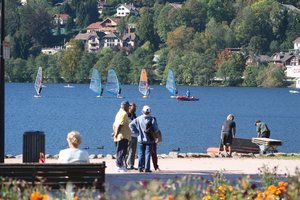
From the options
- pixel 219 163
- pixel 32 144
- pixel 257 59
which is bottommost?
pixel 257 59

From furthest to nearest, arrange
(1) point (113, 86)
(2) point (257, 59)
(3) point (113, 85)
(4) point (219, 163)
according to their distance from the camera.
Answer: (2) point (257, 59) → (1) point (113, 86) → (3) point (113, 85) → (4) point (219, 163)

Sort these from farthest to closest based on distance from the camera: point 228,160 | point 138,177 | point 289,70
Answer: point 289,70 → point 228,160 → point 138,177

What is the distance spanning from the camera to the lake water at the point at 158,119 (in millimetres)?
56844

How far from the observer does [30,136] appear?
2367 centimetres

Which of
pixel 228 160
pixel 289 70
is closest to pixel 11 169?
pixel 228 160

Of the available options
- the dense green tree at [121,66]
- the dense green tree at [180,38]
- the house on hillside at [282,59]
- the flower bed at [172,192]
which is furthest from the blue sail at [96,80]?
the flower bed at [172,192]

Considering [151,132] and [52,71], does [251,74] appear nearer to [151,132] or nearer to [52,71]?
[52,71]

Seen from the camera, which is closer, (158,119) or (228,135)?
(228,135)

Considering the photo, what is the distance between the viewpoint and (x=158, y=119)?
288 ft

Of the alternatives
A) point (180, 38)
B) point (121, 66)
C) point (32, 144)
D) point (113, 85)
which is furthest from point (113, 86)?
point (32, 144)

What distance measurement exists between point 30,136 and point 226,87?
160452 millimetres

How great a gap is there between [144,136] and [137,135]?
0.53 m

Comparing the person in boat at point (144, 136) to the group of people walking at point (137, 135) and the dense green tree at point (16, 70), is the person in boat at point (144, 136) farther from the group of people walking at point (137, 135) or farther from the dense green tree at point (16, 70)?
the dense green tree at point (16, 70)

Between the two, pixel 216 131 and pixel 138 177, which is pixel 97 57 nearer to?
pixel 216 131
